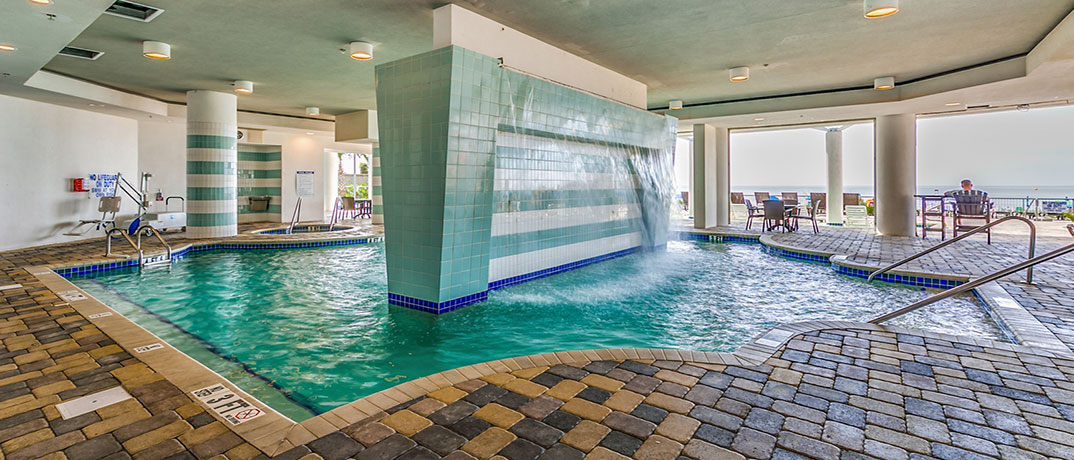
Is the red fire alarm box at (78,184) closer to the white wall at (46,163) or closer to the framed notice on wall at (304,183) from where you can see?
the white wall at (46,163)

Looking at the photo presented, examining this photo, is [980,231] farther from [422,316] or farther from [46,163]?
[46,163]

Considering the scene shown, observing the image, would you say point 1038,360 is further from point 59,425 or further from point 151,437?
point 59,425

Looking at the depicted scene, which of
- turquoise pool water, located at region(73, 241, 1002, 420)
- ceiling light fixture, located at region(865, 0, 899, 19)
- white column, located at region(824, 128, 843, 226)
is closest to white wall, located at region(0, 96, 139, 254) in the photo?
turquoise pool water, located at region(73, 241, 1002, 420)

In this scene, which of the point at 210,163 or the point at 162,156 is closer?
the point at 210,163

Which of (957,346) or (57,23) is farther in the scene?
(57,23)

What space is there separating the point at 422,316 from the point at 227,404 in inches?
83.2

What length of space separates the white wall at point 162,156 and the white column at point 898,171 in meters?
14.2

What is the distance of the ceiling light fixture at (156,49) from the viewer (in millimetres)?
5371

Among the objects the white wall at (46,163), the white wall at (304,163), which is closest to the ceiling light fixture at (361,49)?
the white wall at (46,163)

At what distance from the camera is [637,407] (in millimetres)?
1950

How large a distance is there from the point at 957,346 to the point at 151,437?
380 centimetres

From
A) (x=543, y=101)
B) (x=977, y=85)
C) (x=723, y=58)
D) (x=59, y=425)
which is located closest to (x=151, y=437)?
(x=59, y=425)

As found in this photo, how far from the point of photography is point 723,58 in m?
6.12

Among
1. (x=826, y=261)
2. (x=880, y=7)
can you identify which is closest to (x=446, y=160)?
(x=880, y=7)
